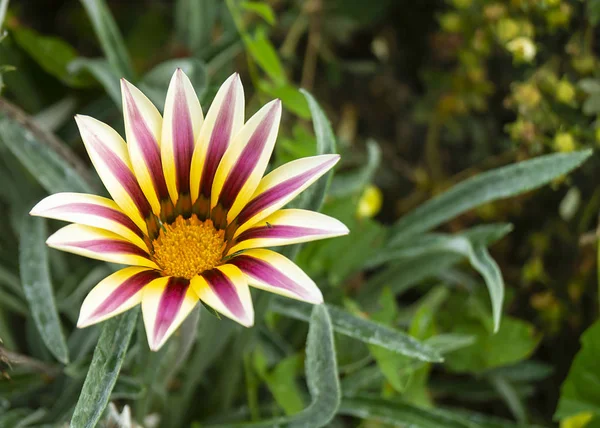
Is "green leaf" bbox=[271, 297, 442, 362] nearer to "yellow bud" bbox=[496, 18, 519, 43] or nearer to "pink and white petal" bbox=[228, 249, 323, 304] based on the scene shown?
"pink and white petal" bbox=[228, 249, 323, 304]

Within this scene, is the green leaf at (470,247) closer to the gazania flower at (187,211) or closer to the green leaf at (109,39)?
the gazania flower at (187,211)

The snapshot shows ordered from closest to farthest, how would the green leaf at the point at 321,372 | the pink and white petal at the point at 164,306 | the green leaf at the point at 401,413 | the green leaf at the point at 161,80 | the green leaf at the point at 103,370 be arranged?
the pink and white petal at the point at 164,306
the green leaf at the point at 103,370
the green leaf at the point at 321,372
the green leaf at the point at 401,413
the green leaf at the point at 161,80

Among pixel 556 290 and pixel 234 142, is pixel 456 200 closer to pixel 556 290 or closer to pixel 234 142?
pixel 556 290

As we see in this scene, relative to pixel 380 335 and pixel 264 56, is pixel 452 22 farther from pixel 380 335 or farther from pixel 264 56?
pixel 380 335

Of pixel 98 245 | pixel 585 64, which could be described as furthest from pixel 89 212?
pixel 585 64

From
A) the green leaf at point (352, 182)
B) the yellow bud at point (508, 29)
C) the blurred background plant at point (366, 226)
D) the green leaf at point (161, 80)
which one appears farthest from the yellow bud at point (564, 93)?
the green leaf at point (161, 80)

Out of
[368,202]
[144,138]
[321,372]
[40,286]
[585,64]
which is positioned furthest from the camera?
[368,202]
